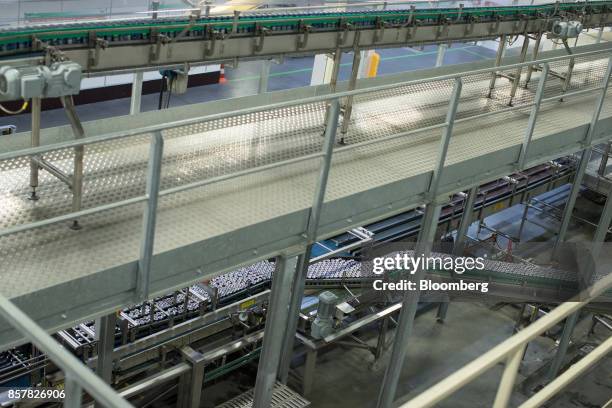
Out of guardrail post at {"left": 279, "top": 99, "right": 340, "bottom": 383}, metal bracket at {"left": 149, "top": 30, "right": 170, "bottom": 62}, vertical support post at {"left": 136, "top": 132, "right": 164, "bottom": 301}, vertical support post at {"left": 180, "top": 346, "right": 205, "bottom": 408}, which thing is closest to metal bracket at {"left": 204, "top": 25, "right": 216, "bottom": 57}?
metal bracket at {"left": 149, "top": 30, "right": 170, "bottom": 62}

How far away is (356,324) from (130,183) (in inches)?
106

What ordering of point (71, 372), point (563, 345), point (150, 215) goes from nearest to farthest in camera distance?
1. point (71, 372)
2. point (150, 215)
3. point (563, 345)

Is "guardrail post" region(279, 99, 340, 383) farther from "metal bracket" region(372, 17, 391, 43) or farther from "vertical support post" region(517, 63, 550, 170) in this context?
"vertical support post" region(517, 63, 550, 170)

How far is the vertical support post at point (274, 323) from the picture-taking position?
3.97 metres

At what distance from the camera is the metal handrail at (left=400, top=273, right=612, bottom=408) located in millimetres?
1467

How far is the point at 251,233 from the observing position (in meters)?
3.62

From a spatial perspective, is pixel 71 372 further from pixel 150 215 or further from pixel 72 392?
pixel 150 215

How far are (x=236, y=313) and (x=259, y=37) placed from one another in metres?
2.05

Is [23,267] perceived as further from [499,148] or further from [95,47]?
[499,148]

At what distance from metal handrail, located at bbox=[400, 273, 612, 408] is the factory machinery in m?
3.33

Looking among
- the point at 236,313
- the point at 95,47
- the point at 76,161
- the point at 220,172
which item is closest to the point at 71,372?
the point at 76,161

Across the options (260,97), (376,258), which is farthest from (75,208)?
(376,258)

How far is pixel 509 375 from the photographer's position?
1.80 m

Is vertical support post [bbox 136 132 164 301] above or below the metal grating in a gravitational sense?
above
